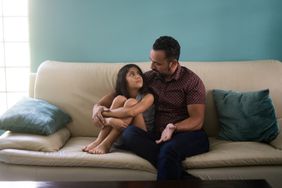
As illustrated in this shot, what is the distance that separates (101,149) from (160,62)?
24.3 inches

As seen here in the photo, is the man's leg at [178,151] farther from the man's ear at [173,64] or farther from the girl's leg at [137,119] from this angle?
the man's ear at [173,64]

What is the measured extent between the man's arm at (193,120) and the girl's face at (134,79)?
34 centimetres

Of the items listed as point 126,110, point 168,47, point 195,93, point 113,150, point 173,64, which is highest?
point 168,47

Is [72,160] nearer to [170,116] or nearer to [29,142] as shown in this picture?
[29,142]

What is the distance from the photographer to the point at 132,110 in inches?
92.2

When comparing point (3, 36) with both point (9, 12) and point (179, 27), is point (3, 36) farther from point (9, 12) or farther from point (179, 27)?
point (179, 27)

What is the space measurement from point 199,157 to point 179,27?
119cm

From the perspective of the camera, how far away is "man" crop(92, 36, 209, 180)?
7.13 feet

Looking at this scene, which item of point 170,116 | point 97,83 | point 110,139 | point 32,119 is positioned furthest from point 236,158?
point 32,119

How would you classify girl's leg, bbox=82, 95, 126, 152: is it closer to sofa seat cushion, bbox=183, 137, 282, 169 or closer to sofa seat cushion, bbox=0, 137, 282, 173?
sofa seat cushion, bbox=0, 137, 282, 173

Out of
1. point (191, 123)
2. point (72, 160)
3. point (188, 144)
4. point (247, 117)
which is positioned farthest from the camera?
point (247, 117)

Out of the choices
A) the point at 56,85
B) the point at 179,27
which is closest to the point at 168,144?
the point at 56,85

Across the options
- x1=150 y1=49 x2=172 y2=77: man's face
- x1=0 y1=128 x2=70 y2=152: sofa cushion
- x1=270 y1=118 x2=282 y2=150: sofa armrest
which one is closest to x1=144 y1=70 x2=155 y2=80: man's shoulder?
x1=150 y1=49 x2=172 y2=77: man's face

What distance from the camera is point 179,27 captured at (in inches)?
118
